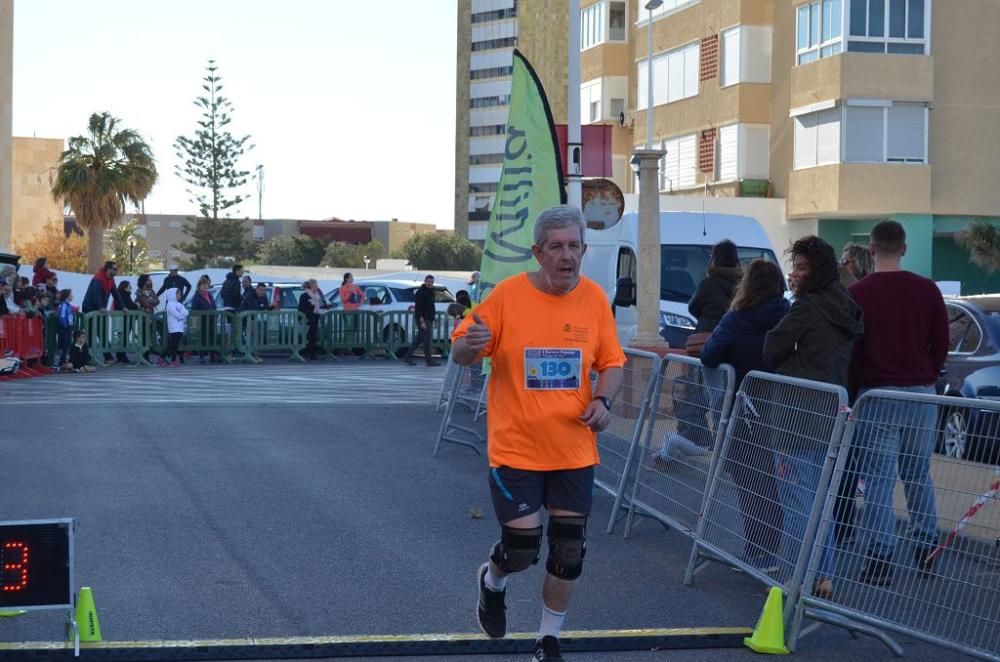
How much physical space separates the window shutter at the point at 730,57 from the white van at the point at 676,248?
70.4 feet

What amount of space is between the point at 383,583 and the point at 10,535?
222 centimetres

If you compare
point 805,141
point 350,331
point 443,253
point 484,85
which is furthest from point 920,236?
point 484,85

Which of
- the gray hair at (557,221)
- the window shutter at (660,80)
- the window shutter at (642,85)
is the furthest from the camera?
the window shutter at (642,85)

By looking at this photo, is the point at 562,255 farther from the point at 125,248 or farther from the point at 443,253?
the point at 125,248

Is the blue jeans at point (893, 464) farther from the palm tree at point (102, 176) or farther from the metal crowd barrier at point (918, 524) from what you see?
the palm tree at point (102, 176)

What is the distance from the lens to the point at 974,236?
114 ft

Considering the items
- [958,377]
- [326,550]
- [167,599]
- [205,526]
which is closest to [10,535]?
[167,599]

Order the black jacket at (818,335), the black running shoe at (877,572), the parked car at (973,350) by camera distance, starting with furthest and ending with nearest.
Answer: the parked car at (973,350), the black jacket at (818,335), the black running shoe at (877,572)

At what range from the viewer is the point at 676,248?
66.4ft

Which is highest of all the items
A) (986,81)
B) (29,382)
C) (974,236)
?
(986,81)

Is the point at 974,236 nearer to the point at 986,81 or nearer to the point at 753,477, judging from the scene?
the point at 986,81

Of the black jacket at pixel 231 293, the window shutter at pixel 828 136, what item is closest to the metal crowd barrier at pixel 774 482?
the black jacket at pixel 231 293

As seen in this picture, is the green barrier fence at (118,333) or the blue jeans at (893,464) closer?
the blue jeans at (893,464)

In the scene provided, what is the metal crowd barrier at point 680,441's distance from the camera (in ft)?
27.3
